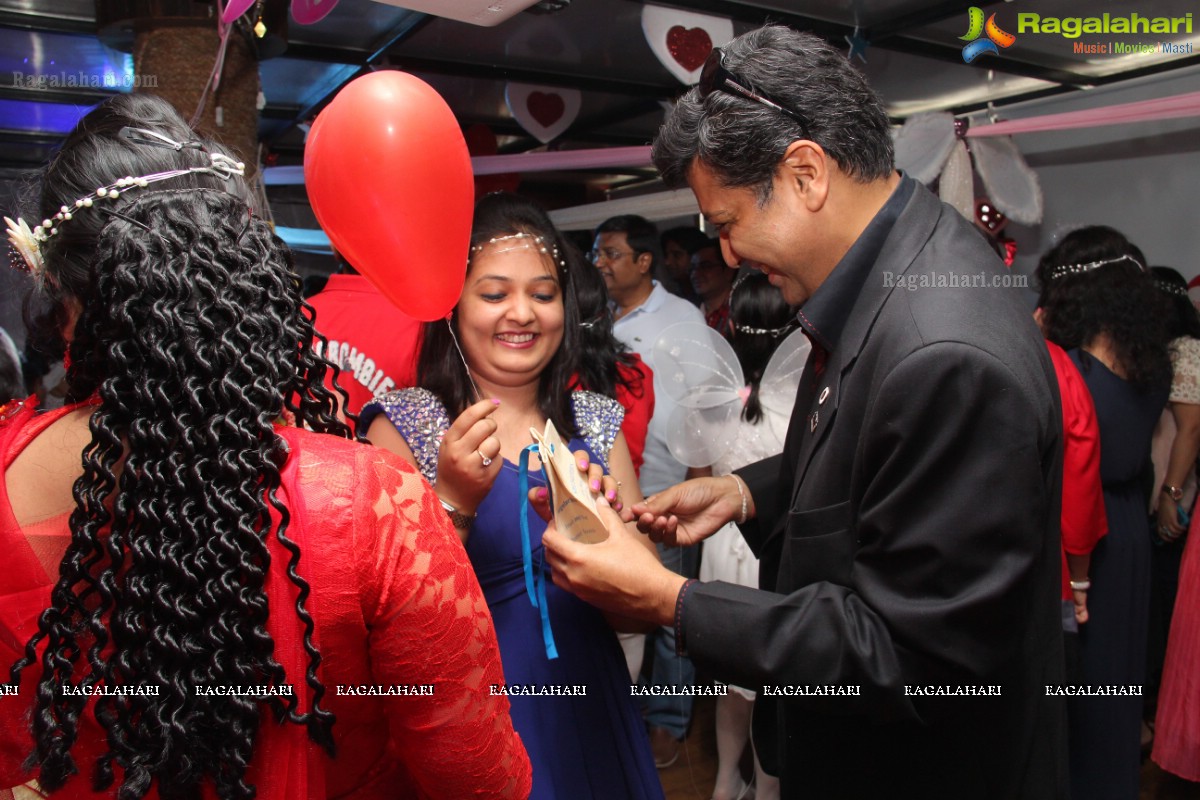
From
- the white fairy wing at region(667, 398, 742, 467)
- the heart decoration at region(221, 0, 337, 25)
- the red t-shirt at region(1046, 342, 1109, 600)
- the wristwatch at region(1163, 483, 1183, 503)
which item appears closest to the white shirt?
the white fairy wing at region(667, 398, 742, 467)

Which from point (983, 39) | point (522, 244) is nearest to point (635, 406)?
point (522, 244)

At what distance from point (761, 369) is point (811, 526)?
1601mm

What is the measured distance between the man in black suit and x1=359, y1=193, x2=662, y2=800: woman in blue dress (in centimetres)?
37

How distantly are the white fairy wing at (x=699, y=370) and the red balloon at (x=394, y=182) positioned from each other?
1.13 m

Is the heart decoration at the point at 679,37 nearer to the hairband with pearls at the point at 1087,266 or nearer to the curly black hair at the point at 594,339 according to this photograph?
the curly black hair at the point at 594,339

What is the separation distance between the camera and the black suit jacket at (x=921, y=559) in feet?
3.08

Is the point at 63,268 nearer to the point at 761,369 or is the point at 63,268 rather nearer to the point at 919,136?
the point at 761,369

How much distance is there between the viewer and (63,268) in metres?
0.88

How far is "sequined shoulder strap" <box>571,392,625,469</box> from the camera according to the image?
1813 millimetres

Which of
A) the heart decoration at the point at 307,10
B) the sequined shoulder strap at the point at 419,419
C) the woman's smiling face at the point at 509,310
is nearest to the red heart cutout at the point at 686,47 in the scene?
the heart decoration at the point at 307,10

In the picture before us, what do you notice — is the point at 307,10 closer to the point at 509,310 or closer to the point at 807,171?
the point at 509,310

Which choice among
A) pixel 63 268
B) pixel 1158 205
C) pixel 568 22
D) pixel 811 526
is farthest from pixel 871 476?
pixel 1158 205

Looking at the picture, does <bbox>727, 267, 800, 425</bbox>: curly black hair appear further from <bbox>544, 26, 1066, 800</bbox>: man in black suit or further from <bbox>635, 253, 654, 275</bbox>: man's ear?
<bbox>544, 26, 1066, 800</bbox>: man in black suit

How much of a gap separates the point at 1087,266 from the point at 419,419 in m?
2.54
